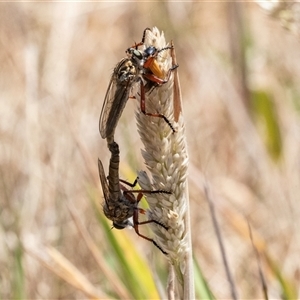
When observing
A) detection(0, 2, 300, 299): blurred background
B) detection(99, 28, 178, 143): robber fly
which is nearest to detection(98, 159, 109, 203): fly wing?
detection(99, 28, 178, 143): robber fly

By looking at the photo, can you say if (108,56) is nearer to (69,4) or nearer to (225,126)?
(69,4)

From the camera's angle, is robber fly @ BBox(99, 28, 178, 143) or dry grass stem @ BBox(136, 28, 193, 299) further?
robber fly @ BBox(99, 28, 178, 143)

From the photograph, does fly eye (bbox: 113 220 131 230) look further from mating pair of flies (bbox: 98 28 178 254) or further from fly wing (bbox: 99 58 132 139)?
fly wing (bbox: 99 58 132 139)

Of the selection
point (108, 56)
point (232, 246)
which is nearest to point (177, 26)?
point (108, 56)

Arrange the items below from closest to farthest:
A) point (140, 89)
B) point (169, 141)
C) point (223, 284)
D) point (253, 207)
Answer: point (169, 141) < point (140, 89) < point (223, 284) < point (253, 207)

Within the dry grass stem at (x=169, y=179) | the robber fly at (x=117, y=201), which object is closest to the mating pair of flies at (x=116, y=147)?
the robber fly at (x=117, y=201)

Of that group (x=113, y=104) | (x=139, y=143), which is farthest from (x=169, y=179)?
(x=139, y=143)

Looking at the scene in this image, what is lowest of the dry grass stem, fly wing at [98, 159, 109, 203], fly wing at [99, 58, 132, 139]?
the dry grass stem
